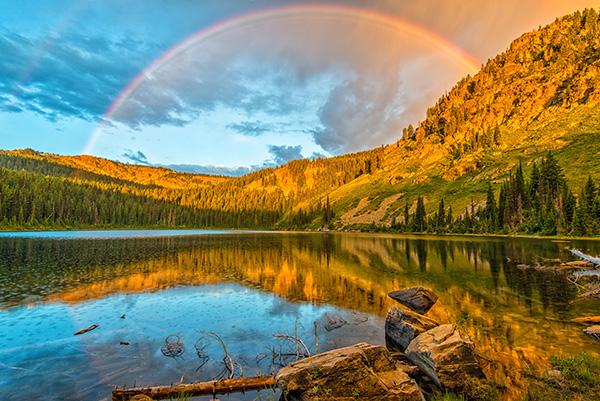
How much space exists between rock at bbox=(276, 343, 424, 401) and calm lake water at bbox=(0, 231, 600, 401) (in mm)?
2833

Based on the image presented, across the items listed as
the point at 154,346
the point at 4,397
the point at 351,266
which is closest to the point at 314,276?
the point at 351,266

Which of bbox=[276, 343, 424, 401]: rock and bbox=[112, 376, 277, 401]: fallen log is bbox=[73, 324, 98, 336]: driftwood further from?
bbox=[276, 343, 424, 401]: rock

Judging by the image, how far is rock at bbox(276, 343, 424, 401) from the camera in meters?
Answer: 10.8

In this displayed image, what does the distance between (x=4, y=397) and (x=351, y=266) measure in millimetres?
43299

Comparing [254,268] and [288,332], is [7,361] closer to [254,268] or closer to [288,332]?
[288,332]

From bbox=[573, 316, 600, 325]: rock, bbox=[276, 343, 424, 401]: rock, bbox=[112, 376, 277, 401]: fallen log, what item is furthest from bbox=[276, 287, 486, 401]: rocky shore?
bbox=[573, 316, 600, 325]: rock

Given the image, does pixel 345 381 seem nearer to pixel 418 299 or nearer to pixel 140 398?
pixel 140 398

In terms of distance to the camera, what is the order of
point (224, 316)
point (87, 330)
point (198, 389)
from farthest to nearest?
point (224, 316), point (87, 330), point (198, 389)

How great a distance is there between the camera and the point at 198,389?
11.7m

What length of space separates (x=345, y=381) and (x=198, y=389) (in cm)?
528

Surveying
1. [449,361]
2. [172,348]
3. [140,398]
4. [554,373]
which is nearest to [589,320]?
[554,373]

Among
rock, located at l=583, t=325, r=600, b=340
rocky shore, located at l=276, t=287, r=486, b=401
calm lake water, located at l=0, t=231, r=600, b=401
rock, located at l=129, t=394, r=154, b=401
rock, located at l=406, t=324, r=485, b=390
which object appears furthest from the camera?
rock, located at l=583, t=325, r=600, b=340

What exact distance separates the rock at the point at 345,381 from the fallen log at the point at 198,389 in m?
1.51

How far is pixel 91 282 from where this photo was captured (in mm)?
37625
